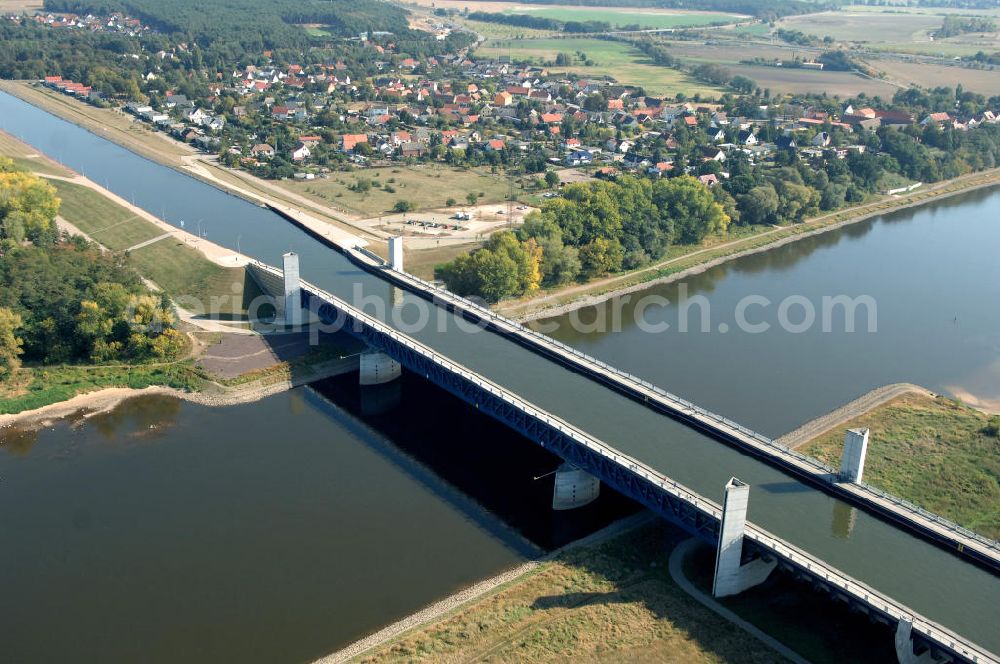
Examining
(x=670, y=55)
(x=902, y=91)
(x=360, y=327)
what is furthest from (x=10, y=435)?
(x=670, y=55)

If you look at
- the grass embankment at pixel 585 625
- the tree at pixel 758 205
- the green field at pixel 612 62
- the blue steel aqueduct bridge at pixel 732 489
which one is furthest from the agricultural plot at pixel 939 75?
the grass embankment at pixel 585 625

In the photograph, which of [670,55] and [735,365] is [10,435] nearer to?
[735,365]

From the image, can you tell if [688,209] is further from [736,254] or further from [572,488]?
[572,488]

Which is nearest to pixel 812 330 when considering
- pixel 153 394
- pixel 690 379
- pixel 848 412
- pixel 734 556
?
pixel 848 412

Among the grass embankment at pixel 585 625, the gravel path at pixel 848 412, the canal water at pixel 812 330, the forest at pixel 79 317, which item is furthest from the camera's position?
the canal water at pixel 812 330

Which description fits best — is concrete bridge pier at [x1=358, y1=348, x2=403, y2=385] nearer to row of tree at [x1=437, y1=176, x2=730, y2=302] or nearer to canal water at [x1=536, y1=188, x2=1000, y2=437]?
row of tree at [x1=437, y1=176, x2=730, y2=302]

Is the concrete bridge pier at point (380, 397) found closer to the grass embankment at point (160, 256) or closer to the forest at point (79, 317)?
the forest at point (79, 317)
